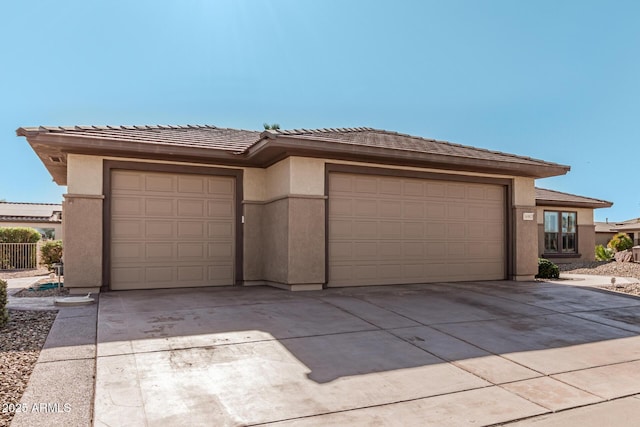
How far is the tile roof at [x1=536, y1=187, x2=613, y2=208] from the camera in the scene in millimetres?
20594

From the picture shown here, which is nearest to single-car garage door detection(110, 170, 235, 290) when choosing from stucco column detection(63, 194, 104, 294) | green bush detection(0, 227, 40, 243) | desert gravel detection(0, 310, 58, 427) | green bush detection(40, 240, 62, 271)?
stucco column detection(63, 194, 104, 294)

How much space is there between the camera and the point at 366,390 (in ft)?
14.4

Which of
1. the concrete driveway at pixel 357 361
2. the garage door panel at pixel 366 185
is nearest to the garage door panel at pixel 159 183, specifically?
the concrete driveway at pixel 357 361

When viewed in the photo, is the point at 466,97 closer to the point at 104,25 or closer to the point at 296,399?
the point at 104,25

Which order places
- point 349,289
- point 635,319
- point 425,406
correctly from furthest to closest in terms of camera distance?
point 349,289 → point 635,319 → point 425,406

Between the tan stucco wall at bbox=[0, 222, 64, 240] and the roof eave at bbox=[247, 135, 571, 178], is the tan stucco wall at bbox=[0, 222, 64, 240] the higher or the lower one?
the lower one

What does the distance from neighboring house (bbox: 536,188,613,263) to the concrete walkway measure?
13058 mm

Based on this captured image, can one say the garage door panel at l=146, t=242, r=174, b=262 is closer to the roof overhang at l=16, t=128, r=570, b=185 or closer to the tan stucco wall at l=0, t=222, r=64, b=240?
the roof overhang at l=16, t=128, r=570, b=185

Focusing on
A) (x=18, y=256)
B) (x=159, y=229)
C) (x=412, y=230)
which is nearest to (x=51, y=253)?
(x=18, y=256)

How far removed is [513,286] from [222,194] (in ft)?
25.7

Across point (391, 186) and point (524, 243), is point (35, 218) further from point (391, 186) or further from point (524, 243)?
point (524, 243)

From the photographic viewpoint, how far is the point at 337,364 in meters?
5.09

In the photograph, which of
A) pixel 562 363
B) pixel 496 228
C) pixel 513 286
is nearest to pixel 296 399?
pixel 562 363

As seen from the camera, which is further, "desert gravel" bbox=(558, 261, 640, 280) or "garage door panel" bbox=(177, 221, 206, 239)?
"desert gravel" bbox=(558, 261, 640, 280)
